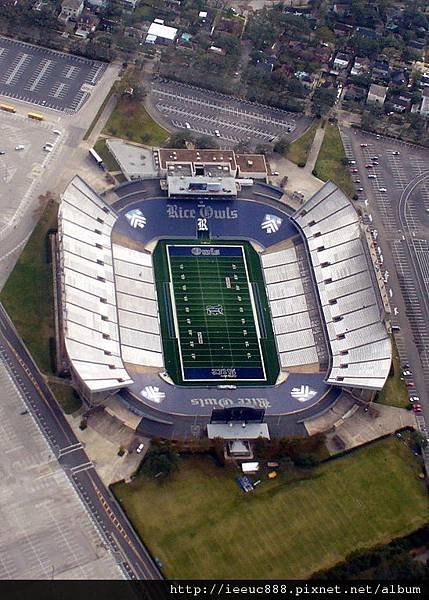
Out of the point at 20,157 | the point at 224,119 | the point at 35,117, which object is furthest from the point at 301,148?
the point at 20,157

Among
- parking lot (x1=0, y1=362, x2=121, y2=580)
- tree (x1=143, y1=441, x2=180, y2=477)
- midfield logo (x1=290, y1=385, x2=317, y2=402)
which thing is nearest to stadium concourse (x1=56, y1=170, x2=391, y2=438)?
midfield logo (x1=290, y1=385, x2=317, y2=402)

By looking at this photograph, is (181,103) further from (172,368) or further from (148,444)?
(148,444)

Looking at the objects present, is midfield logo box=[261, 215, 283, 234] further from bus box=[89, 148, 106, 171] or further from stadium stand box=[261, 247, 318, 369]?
bus box=[89, 148, 106, 171]

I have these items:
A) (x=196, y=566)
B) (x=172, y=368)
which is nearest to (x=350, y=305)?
(x=172, y=368)

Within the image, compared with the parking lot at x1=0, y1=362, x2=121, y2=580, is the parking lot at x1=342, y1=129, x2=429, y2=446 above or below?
above

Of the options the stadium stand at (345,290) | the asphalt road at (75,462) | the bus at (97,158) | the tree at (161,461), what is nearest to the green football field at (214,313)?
the stadium stand at (345,290)

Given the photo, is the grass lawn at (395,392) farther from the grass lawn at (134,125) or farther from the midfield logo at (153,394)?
the grass lawn at (134,125)

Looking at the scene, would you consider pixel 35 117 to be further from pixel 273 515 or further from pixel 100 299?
pixel 273 515
